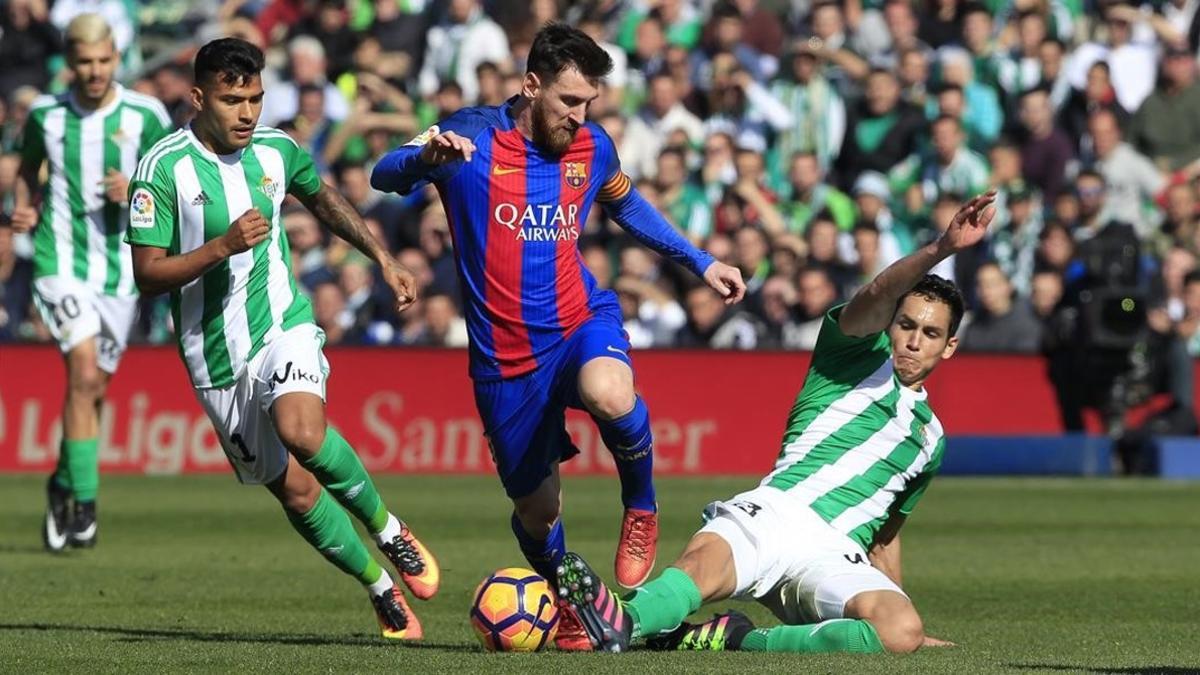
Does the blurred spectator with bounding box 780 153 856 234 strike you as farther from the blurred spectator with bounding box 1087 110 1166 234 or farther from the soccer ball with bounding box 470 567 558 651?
the soccer ball with bounding box 470 567 558 651

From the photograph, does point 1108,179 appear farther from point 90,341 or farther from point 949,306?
point 949,306

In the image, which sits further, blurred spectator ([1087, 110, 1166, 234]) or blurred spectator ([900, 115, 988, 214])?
blurred spectator ([1087, 110, 1166, 234])

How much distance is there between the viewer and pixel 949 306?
877cm

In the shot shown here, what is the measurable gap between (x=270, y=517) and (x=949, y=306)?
25.5ft

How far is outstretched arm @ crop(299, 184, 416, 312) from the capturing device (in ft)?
30.1

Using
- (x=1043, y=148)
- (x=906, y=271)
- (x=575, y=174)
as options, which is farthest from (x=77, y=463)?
(x=1043, y=148)

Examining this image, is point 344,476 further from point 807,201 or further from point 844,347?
point 807,201

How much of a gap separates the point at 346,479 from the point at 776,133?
44.7 feet

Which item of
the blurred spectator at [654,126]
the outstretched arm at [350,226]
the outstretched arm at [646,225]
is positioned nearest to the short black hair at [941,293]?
the outstretched arm at [646,225]

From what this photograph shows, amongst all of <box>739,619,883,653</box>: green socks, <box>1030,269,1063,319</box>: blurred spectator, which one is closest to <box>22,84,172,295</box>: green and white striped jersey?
<box>739,619,883,653</box>: green socks

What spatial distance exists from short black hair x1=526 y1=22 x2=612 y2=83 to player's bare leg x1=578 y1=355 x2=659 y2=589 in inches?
43.6

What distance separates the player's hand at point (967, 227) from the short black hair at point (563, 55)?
1.64 m

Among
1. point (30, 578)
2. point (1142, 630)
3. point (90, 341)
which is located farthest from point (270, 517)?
point (1142, 630)

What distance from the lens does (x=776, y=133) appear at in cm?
2216
